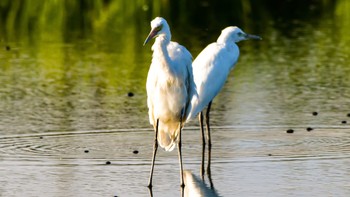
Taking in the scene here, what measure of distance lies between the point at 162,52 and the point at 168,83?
35cm

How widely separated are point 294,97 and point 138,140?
3.53 metres

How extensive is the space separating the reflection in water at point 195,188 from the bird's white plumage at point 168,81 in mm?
428

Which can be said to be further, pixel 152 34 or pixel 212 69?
pixel 212 69

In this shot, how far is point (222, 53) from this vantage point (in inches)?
489

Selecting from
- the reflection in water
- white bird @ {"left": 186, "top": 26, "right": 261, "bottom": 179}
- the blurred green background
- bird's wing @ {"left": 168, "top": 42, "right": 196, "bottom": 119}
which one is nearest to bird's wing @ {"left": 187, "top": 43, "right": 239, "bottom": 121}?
white bird @ {"left": 186, "top": 26, "right": 261, "bottom": 179}

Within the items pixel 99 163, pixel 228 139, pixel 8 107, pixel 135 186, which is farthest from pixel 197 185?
pixel 8 107

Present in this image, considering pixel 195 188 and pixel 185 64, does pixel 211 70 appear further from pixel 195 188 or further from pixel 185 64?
pixel 195 188

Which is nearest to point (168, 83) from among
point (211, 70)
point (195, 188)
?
point (195, 188)

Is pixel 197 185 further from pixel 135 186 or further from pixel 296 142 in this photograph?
pixel 296 142

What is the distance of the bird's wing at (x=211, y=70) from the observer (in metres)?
11.9

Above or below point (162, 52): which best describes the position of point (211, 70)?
below

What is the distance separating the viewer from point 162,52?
1068 centimetres

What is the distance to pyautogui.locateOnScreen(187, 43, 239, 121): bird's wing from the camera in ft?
39.2

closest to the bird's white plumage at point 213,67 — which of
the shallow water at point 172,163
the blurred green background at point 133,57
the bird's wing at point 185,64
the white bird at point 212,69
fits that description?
the white bird at point 212,69
